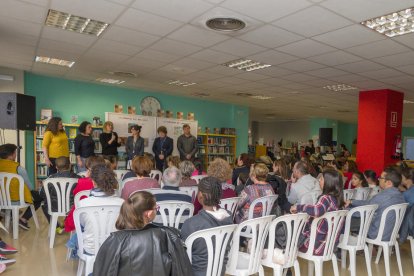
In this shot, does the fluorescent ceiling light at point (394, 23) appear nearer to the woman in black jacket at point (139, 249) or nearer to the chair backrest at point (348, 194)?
the chair backrest at point (348, 194)

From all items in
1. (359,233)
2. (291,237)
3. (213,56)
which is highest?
(213,56)

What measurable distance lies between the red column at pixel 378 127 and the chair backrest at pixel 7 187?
714 centimetres

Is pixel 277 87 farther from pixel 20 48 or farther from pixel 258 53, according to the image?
pixel 20 48

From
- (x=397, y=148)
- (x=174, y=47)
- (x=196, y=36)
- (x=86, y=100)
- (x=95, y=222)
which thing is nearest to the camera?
(x=95, y=222)

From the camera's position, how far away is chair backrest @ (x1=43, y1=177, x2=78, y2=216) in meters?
4.03

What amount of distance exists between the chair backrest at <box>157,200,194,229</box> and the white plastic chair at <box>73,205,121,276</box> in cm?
42

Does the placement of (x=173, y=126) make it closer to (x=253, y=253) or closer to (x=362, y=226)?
(x=362, y=226)

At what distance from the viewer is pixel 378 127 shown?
294 inches

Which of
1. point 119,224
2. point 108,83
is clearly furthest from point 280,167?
point 108,83

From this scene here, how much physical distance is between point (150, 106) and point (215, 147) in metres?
2.73

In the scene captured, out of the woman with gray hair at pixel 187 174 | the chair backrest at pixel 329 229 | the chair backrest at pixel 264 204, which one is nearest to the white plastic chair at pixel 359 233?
the chair backrest at pixel 329 229

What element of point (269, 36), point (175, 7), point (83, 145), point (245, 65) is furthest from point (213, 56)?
point (83, 145)

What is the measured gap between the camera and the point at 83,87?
8.46 meters

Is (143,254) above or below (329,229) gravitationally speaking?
above
